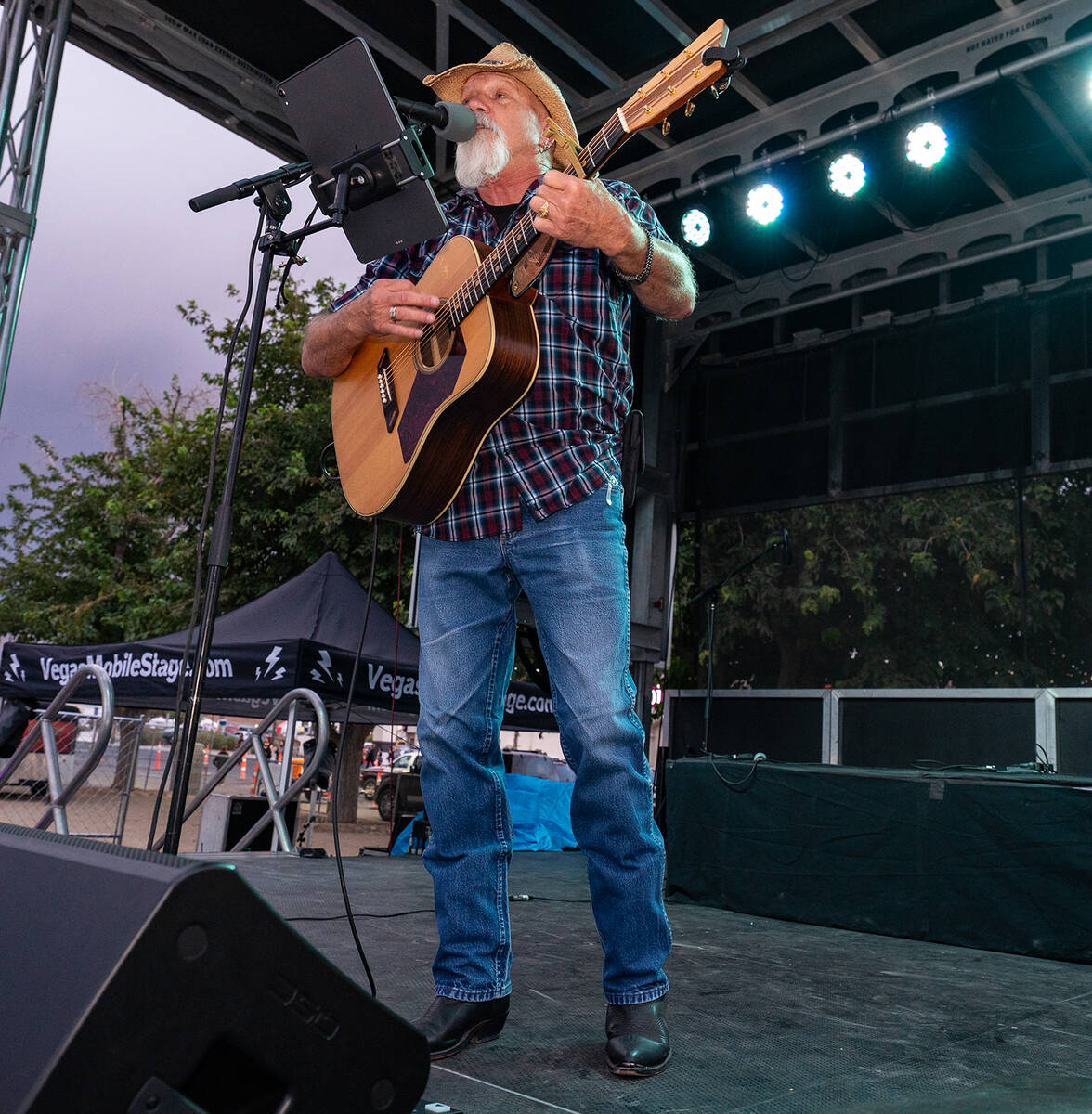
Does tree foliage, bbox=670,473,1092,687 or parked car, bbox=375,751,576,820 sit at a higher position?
tree foliage, bbox=670,473,1092,687

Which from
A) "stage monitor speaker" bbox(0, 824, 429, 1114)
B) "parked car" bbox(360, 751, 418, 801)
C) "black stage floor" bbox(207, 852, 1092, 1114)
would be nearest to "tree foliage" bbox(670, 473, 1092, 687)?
"black stage floor" bbox(207, 852, 1092, 1114)

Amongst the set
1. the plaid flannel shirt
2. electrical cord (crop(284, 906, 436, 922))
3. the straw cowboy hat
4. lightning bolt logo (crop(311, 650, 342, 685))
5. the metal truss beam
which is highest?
→ the metal truss beam

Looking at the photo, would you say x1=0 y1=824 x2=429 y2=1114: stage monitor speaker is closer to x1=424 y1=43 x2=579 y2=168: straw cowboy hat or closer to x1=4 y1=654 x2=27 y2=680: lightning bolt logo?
x1=424 y1=43 x2=579 y2=168: straw cowboy hat

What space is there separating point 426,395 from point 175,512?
16.6 metres

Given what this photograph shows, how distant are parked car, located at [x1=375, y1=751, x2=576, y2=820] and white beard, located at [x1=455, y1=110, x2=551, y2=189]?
1706 mm

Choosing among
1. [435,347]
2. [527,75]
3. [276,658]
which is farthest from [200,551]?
[276,658]

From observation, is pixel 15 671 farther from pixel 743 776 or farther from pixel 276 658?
pixel 743 776

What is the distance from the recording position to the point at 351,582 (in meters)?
7.50

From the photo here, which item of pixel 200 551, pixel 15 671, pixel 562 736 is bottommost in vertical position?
pixel 562 736

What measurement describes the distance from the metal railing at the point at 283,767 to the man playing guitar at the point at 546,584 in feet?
8.77

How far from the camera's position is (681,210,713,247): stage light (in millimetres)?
7172

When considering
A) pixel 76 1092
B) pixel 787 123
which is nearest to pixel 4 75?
pixel 787 123

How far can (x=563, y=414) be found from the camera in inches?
72.2

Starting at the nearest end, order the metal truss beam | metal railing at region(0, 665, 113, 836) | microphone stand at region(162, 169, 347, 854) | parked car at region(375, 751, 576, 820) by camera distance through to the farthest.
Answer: microphone stand at region(162, 169, 347, 854), metal railing at region(0, 665, 113, 836), the metal truss beam, parked car at region(375, 751, 576, 820)
